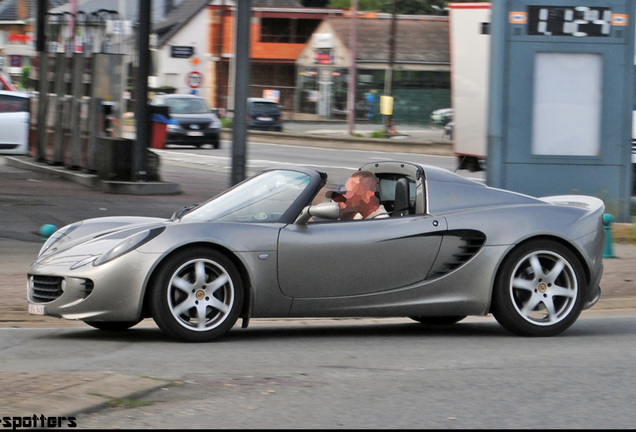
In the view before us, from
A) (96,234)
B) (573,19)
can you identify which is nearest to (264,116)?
(573,19)

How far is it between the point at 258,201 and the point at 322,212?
0.55 meters

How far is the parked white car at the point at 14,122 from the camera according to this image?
77.6ft

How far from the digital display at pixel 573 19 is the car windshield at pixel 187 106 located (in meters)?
21.0

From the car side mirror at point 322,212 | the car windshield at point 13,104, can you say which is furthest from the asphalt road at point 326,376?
the car windshield at point 13,104

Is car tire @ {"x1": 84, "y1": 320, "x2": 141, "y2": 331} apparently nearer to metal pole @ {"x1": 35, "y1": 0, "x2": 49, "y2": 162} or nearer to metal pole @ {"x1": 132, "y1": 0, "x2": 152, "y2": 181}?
metal pole @ {"x1": 132, "y1": 0, "x2": 152, "y2": 181}

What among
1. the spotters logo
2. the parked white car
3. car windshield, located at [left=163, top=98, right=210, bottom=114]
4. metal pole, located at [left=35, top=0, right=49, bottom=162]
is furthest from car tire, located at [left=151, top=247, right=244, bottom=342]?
car windshield, located at [left=163, top=98, right=210, bottom=114]

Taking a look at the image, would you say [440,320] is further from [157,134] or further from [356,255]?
[157,134]

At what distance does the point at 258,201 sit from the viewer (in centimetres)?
764

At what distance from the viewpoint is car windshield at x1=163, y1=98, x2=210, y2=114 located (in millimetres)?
35125

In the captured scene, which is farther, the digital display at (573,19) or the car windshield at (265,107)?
the car windshield at (265,107)

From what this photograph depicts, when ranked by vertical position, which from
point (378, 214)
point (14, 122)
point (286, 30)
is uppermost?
point (286, 30)

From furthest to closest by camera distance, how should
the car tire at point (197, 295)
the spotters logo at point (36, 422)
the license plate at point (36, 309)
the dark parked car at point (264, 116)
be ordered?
the dark parked car at point (264, 116), the license plate at point (36, 309), the car tire at point (197, 295), the spotters logo at point (36, 422)

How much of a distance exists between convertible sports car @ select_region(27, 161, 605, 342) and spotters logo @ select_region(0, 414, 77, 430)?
212 centimetres

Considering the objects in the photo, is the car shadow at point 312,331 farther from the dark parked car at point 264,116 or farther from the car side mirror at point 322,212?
the dark parked car at point 264,116
